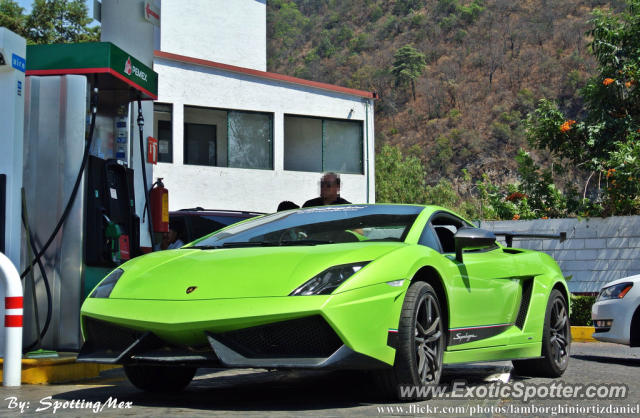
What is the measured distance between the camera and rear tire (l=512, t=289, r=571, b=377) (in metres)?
6.98

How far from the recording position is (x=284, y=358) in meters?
4.71

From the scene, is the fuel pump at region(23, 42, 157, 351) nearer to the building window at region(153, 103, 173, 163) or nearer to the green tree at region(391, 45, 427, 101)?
the building window at region(153, 103, 173, 163)

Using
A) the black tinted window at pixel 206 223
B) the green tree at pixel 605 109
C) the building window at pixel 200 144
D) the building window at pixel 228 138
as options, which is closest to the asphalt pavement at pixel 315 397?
the black tinted window at pixel 206 223

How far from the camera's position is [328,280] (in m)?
4.86

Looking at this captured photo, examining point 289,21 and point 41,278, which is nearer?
point 41,278

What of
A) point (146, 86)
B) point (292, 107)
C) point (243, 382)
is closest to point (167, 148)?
point (292, 107)

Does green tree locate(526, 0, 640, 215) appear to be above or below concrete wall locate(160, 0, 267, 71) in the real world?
below

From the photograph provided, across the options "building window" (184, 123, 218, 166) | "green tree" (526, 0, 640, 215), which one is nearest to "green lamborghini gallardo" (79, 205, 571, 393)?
"green tree" (526, 0, 640, 215)

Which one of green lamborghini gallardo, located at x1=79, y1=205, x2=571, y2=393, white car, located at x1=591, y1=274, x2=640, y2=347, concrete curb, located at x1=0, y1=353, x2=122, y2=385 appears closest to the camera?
green lamborghini gallardo, located at x1=79, y1=205, x2=571, y2=393

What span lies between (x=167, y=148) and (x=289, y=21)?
3228 inches

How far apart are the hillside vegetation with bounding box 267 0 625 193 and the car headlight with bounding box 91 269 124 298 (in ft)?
189

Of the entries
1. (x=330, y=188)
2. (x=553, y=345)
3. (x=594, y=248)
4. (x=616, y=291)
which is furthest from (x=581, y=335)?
(x=553, y=345)

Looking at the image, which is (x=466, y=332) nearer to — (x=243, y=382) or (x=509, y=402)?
(x=509, y=402)

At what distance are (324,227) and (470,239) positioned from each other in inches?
39.3
